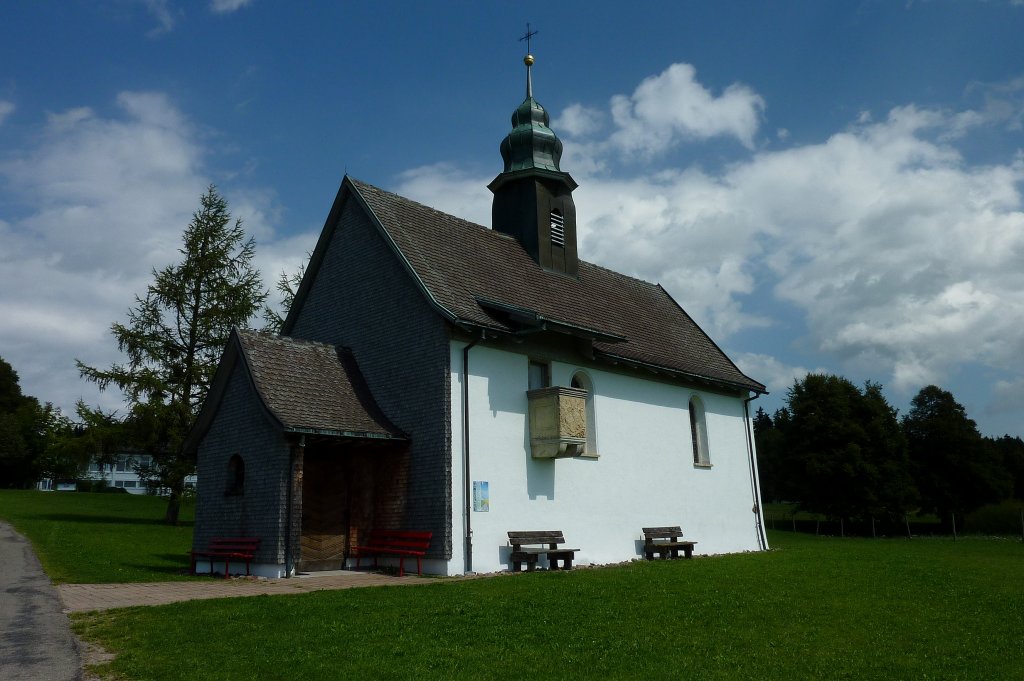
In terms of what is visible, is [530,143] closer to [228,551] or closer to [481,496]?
[481,496]

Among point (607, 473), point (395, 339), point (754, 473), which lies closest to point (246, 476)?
point (395, 339)

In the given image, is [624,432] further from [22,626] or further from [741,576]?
[22,626]

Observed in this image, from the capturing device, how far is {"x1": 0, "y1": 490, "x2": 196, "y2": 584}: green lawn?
15398mm

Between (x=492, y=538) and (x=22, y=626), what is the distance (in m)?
8.76

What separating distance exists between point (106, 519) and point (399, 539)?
19.5m

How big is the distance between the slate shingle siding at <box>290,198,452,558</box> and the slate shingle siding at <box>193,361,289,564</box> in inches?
105

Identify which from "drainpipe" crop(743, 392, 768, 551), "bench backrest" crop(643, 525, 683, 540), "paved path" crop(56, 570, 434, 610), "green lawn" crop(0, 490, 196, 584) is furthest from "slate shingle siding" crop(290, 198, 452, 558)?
"drainpipe" crop(743, 392, 768, 551)

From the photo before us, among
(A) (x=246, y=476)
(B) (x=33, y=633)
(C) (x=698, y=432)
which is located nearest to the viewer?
(B) (x=33, y=633)

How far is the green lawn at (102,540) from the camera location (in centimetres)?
1540

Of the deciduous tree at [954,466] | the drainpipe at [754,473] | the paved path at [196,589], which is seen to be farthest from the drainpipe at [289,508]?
the deciduous tree at [954,466]

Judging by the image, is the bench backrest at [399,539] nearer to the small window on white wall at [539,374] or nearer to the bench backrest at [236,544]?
the bench backrest at [236,544]

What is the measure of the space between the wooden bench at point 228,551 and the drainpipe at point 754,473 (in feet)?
50.7

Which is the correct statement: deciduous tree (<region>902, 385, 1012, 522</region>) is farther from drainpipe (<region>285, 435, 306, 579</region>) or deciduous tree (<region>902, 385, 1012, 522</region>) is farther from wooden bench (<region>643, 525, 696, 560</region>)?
drainpipe (<region>285, 435, 306, 579</region>)

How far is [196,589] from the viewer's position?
1320 cm
